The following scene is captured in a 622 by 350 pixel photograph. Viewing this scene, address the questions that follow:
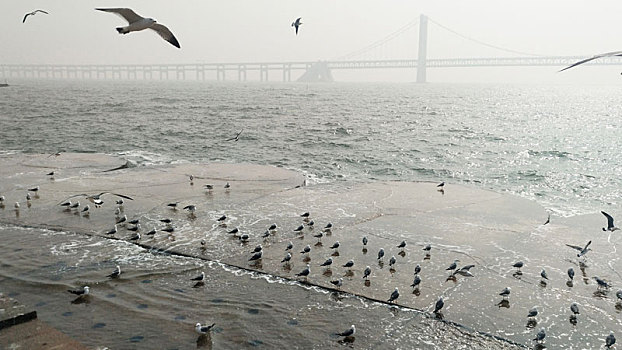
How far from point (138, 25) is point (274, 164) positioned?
14476mm

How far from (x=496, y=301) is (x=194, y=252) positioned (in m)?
5.03

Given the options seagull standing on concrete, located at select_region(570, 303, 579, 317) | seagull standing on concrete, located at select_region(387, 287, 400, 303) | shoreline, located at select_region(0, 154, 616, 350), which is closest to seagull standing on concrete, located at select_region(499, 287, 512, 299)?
shoreline, located at select_region(0, 154, 616, 350)

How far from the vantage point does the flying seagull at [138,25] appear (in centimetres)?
729

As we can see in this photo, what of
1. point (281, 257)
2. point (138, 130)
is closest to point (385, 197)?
point (281, 257)

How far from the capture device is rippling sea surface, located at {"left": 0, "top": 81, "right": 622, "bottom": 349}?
627 cm

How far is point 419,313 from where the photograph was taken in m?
6.69

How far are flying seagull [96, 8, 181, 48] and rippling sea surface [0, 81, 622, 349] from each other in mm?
3661

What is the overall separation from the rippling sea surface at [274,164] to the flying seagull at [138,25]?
144 inches

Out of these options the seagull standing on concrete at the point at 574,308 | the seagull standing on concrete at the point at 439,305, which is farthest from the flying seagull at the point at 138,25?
the seagull standing on concrete at the point at 574,308

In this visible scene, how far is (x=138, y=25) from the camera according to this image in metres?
7.46

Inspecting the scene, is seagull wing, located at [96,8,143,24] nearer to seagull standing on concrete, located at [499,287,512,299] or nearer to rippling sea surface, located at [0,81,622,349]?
rippling sea surface, located at [0,81,622,349]

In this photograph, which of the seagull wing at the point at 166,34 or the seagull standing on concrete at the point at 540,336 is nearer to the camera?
the seagull standing on concrete at the point at 540,336

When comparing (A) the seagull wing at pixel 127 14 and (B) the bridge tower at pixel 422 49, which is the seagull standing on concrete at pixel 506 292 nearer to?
(A) the seagull wing at pixel 127 14

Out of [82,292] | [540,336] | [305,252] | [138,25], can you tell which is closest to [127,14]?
[138,25]
